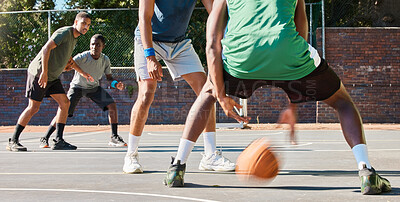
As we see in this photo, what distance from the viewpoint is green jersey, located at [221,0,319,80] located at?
12.4 feet

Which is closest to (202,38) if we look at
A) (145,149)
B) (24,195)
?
(145,149)

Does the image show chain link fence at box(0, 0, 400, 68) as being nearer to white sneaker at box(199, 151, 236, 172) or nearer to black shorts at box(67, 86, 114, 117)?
black shorts at box(67, 86, 114, 117)

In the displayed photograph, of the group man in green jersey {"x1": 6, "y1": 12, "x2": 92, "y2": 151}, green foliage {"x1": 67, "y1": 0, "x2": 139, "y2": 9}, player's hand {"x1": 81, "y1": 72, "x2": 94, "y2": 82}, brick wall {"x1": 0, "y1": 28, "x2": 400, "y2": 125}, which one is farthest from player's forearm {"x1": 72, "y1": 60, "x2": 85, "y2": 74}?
green foliage {"x1": 67, "y1": 0, "x2": 139, "y2": 9}

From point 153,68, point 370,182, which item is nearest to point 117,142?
point 153,68

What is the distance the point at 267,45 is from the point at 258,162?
2.79 feet

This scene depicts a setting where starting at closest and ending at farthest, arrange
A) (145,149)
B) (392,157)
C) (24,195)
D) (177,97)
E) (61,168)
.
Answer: (24,195)
(61,168)
(392,157)
(145,149)
(177,97)

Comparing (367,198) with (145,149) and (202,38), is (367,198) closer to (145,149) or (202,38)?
(145,149)

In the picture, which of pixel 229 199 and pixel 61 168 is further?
pixel 61 168

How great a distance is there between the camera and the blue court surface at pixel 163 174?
388cm

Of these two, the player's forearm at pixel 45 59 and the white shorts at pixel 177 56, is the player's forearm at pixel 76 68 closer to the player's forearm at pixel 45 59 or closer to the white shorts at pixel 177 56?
the player's forearm at pixel 45 59

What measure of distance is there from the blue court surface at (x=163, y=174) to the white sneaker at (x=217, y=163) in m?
0.14

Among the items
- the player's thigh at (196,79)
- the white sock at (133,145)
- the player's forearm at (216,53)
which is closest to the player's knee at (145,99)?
the white sock at (133,145)

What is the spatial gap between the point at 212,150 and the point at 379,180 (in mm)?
1827

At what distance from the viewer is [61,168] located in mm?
5684
